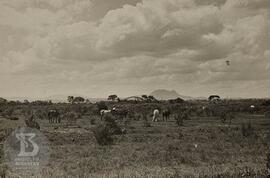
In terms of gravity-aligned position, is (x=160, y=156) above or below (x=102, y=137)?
below

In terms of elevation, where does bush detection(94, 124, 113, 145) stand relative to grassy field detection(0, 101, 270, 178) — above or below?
above

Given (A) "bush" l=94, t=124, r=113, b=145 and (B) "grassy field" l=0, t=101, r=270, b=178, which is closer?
(B) "grassy field" l=0, t=101, r=270, b=178

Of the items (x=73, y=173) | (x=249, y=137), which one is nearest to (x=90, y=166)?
(x=73, y=173)

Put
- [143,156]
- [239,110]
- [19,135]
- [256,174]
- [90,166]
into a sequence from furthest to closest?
[239,110] → [19,135] → [143,156] → [90,166] → [256,174]

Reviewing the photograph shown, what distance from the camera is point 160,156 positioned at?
1988 cm

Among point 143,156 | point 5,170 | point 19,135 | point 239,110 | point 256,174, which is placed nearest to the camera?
point 256,174

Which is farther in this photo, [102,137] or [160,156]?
[102,137]

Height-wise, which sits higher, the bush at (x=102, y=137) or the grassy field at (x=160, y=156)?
the bush at (x=102, y=137)

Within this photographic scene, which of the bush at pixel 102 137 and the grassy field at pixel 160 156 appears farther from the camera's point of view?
the bush at pixel 102 137

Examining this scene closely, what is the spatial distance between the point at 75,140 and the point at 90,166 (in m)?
9.26

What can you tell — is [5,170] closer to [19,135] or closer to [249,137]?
[19,135]

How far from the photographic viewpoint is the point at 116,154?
20516 mm

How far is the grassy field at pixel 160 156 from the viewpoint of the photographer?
51.5 ft

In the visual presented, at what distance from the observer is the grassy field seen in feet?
51.5
